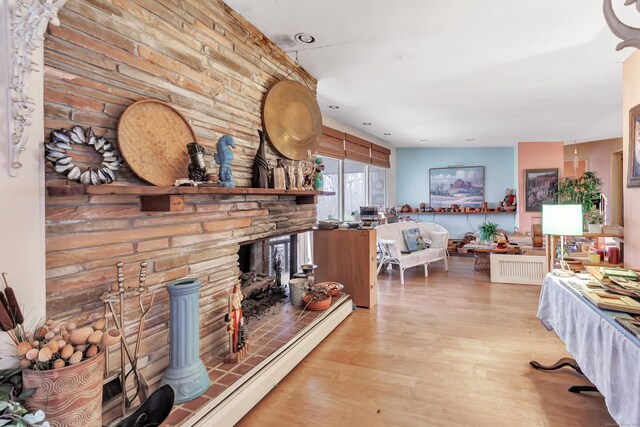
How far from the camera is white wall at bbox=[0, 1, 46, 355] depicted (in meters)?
1.15

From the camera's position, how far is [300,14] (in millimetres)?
2281

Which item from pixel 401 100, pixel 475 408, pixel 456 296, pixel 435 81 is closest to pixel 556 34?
pixel 435 81

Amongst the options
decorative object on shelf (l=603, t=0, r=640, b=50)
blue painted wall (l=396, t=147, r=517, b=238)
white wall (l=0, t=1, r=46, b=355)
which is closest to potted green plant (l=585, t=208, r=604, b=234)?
decorative object on shelf (l=603, t=0, r=640, b=50)

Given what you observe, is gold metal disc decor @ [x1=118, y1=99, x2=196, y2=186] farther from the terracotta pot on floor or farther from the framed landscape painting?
the framed landscape painting

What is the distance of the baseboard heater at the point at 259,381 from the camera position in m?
1.68

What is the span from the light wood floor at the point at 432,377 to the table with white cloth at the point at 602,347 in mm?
405

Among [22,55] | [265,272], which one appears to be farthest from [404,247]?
[22,55]

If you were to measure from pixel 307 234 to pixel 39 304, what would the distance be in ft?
10.1

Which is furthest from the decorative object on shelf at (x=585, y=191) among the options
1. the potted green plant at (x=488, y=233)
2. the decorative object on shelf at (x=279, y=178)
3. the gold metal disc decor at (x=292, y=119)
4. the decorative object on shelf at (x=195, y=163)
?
the decorative object on shelf at (x=195, y=163)

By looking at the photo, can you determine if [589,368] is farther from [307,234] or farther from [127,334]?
[307,234]

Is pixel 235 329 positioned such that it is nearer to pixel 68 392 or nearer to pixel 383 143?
pixel 68 392

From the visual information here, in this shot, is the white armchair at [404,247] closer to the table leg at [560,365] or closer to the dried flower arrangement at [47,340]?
the table leg at [560,365]

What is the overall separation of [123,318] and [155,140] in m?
0.86

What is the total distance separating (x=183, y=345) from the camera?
1.73 m
